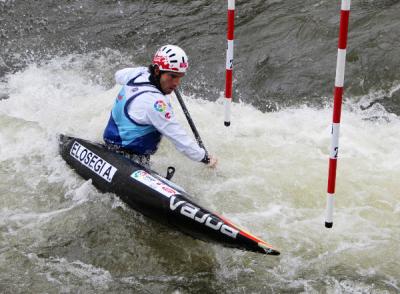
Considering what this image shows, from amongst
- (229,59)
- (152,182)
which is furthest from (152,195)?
(229,59)

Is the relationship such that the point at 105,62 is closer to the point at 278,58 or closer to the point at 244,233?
the point at 278,58

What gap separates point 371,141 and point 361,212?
1.35 m

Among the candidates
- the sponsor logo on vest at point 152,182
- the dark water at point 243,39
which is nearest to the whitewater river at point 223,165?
the dark water at point 243,39

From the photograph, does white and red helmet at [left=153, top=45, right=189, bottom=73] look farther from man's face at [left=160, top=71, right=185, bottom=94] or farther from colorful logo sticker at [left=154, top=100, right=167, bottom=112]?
colorful logo sticker at [left=154, top=100, right=167, bottom=112]

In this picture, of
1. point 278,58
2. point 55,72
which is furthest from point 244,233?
point 55,72

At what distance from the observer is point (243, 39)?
877 centimetres

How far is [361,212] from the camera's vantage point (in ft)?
16.5

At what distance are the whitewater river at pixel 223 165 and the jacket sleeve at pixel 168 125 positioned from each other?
2.51 ft

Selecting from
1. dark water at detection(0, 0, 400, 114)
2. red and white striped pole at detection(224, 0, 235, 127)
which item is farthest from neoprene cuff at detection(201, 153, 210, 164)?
dark water at detection(0, 0, 400, 114)

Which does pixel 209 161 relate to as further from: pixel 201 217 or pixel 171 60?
pixel 171 60

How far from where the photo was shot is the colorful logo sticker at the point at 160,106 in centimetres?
457

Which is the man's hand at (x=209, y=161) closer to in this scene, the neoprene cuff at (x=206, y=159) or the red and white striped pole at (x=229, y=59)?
the neoprene cuff at (x=206, y=159)

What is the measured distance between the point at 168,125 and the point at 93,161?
0.96 meters

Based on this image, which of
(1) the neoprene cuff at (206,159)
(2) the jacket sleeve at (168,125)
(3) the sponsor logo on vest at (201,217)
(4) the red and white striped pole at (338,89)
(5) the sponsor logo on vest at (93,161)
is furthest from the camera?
(5) the sponsor logo on vest at (93,161)
